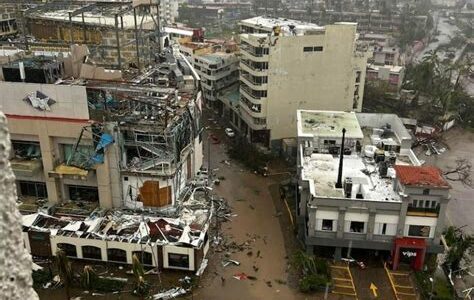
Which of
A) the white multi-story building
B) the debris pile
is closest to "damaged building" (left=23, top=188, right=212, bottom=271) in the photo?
the debris pile

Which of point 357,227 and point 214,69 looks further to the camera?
point 214,69

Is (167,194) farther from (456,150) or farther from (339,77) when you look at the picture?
(456,150)

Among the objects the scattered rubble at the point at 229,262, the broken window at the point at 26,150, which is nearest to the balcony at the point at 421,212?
the scattered rubble at the point at 229,262

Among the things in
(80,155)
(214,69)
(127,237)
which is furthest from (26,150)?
(214,69)

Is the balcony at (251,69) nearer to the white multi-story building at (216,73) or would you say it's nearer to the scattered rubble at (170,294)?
the white multi-story building at (216,73)

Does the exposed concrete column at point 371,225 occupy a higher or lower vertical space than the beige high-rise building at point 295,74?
lower

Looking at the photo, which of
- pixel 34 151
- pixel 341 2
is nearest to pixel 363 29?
pixel 341 2

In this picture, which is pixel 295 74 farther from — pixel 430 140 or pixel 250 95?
pixel 430 140
